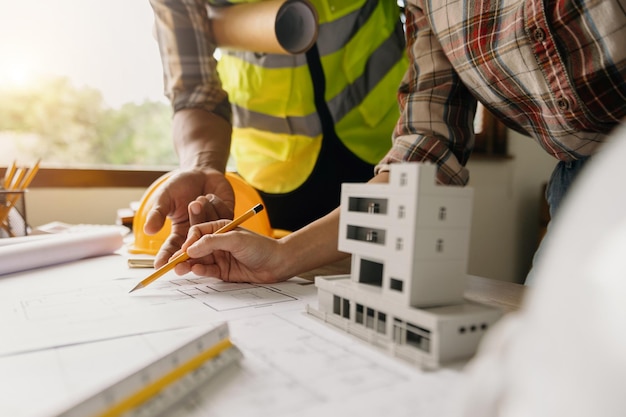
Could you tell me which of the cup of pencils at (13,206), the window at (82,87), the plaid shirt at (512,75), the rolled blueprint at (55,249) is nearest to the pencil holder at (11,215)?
the cup of pencils at (13,206)

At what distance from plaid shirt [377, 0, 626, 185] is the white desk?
0.39 metres

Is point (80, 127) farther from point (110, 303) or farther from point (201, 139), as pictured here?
point (110, 303)

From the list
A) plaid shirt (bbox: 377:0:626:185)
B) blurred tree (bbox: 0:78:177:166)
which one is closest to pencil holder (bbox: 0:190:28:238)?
blurred tree (bbox: 0:78:177:166)

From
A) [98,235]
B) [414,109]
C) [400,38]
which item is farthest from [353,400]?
[400,38]

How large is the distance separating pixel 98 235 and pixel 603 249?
0.90m

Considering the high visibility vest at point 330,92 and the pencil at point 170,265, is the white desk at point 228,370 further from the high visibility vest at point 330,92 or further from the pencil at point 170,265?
the high visibility vest at point 330,92

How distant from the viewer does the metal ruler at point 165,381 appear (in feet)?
0.92

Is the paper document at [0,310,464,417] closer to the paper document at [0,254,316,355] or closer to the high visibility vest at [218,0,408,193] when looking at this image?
the paper document at [0,254,316,355]

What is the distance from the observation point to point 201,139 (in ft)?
3.66

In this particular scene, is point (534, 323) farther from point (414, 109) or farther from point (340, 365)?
point (414, 109)

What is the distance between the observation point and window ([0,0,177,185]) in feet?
5.24

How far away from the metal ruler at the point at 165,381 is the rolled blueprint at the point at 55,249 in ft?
1.73

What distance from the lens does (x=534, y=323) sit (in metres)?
0.21

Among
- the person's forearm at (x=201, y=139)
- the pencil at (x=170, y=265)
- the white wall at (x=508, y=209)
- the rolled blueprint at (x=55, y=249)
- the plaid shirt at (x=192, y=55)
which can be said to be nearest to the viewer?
the pencil at (x=170, y=265)
